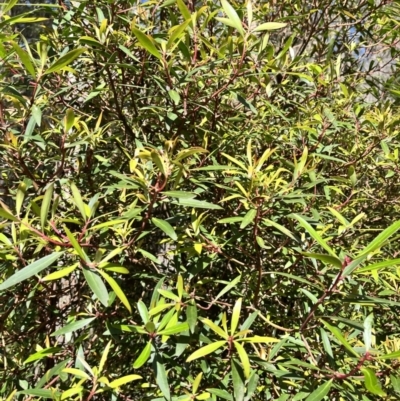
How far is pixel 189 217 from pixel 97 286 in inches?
21.3

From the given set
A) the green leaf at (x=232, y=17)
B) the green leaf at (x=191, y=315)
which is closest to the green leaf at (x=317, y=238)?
the green leaf at (x=191, y=315)

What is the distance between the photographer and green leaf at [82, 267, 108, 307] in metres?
0.91

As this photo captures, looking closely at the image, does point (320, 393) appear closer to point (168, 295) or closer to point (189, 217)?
point (168, 295)

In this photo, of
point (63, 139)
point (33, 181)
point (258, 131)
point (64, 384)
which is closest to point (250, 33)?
point (258, 131)

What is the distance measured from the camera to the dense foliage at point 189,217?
1.14 meters

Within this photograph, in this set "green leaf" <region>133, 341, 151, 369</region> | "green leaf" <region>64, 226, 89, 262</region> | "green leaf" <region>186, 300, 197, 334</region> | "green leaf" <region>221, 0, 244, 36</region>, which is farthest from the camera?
"green leaf" <region>221, 0, 244, 36</region>

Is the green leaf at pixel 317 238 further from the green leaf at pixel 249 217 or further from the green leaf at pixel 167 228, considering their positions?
the green leaf at pixel 167 228

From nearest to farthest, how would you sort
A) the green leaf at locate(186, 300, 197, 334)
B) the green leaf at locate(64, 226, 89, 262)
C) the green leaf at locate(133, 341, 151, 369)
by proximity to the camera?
the green leaf at locate(64, 226, 89, 262), the green leaf at locate(133, 341, 151, 369), the green leaf at locate(186, 300, 197, 334)

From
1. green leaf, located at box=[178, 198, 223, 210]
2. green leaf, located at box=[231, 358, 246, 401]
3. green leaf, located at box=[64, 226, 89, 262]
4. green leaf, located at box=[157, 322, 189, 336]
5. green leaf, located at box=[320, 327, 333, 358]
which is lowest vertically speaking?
green leaf, located at box=[231, 358, 246, 401]

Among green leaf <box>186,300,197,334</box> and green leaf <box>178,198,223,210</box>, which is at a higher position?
green leaf <box>178,198,223,210</box>

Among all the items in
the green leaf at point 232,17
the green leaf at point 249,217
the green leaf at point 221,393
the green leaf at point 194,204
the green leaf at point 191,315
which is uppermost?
the green leaf at point 232,17

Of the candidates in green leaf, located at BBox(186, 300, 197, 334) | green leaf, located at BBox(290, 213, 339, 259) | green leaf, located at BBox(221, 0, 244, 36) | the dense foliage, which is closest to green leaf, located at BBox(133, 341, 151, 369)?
the dense foliage

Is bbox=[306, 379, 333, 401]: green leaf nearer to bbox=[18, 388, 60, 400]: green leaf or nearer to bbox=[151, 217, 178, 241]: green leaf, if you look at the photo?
bbox=[151, 217, 178, 241]: green leaf

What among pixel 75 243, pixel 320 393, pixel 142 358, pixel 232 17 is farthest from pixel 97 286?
pixel 232 17
